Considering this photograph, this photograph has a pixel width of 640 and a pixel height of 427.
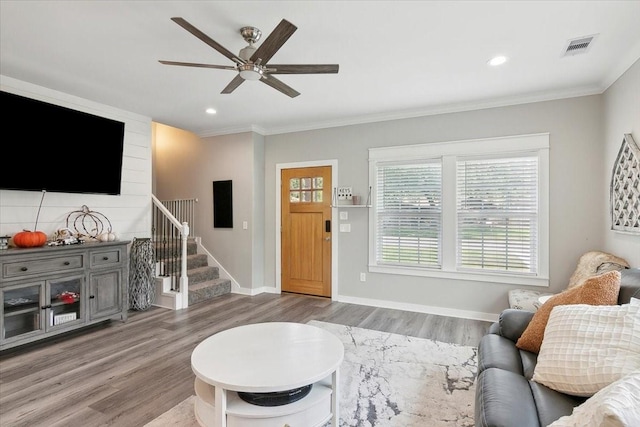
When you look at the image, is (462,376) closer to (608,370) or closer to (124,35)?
(608,370)

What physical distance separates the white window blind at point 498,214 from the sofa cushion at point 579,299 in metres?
2.10

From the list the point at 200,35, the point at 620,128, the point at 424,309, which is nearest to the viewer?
the point at 200,35

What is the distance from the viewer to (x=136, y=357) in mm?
2938

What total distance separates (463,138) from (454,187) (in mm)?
620

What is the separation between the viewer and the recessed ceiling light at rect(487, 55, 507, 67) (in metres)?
2.85

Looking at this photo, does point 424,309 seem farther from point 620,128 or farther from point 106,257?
point 106,257

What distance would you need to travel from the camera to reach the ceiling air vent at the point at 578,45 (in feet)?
8.36

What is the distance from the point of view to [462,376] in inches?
101

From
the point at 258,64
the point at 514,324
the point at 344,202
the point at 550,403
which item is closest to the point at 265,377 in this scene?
the point at 550,403

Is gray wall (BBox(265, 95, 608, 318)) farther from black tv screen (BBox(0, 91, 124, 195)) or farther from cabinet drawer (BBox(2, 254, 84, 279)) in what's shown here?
cabinet drawer (BBox(2, 254, 84, 279))

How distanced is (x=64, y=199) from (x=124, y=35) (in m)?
2.29

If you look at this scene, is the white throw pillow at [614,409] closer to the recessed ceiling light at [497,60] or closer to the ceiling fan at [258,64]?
the ceiling fan at [258,64]

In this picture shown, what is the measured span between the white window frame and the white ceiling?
1.62ft

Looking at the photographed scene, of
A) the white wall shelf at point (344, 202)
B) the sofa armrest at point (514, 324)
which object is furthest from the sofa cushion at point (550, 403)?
the white wall shelf at point (344, 202)
